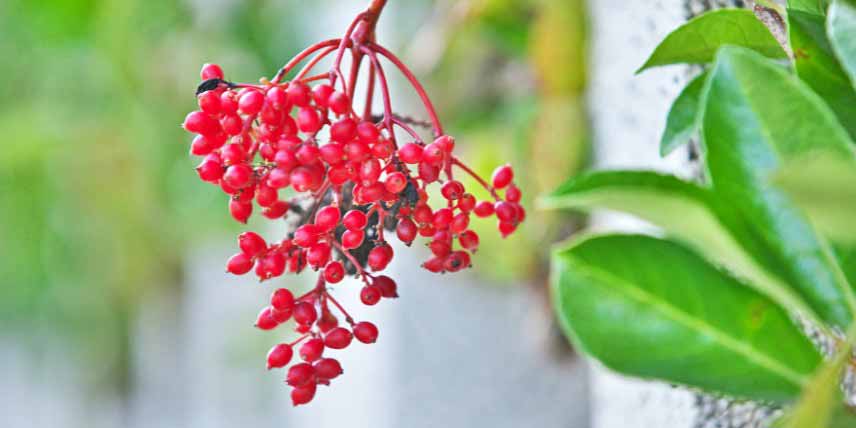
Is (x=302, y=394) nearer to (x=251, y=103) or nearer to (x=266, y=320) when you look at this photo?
(x=266, y=320)

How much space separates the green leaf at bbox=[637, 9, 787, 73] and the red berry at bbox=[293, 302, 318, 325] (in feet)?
0.67

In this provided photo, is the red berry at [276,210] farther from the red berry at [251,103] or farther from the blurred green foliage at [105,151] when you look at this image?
the blurred green foliage at [105,151]

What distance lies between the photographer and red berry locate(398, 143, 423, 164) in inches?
16.8

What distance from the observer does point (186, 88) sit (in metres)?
2.65

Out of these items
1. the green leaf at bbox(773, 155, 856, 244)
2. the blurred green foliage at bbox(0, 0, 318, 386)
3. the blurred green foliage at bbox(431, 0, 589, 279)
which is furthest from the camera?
the blurred green foliage at bbox(0, 0, 318, 386)

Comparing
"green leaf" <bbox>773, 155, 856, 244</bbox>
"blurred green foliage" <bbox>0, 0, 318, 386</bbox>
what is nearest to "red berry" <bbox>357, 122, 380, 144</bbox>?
"green leaf" <bbox>773, 155, 856, 244</bbox>

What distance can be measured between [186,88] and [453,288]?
4.85 feet

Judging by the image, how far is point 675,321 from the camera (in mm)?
309

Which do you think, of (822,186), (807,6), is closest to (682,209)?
(822,186)

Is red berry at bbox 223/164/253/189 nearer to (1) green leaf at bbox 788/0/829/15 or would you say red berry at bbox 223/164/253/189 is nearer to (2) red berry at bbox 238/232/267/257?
(2) red berry at bbox 238/232/267/257

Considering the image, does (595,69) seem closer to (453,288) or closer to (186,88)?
(453,288)

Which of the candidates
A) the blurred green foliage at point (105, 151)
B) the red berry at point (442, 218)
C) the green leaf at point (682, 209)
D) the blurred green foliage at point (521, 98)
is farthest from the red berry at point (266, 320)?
the blurred green foliage at point (105, 151)

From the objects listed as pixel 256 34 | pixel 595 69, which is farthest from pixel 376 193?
pixel 256 34

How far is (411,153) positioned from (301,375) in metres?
0.13
